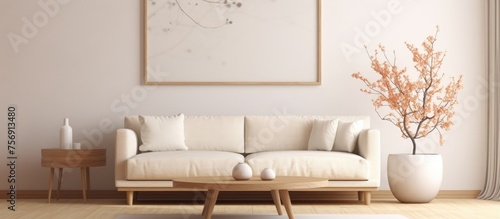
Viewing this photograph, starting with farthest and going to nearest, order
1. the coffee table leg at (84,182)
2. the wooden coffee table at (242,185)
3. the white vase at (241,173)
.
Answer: the coffee table leg at (84,182), the white vase at (241,173), the wooden coffee table at (242,185)

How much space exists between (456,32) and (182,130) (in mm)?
2696

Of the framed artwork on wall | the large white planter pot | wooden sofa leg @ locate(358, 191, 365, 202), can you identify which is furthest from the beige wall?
the large white planter pot

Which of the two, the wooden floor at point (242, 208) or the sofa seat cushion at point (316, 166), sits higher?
the sofa seat cushion at point (316, 166)

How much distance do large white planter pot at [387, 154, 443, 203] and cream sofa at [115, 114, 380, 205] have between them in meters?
0.31

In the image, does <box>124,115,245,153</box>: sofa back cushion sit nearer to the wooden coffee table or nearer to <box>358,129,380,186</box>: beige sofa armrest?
<box>358,129,380,186</box>: beige sofa armrest

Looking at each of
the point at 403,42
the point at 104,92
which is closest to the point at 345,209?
the point at 403,42

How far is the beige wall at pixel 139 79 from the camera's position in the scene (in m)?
7.39

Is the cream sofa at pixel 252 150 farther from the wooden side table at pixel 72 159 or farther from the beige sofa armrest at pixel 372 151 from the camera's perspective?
the wooden side table at pixel 72 159

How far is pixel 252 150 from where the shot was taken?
23.2ft

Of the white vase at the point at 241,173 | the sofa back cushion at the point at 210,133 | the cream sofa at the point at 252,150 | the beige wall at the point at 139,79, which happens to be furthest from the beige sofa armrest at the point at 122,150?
the white vase at the point at 241,173

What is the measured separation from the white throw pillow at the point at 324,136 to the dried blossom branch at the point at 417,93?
0.49 m

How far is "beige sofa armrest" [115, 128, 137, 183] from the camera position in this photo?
6527 millimetres

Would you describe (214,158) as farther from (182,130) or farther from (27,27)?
(27,27)

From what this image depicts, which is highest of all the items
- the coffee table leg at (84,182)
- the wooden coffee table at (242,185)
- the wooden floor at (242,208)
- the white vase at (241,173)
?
the white vase at (241,173)
